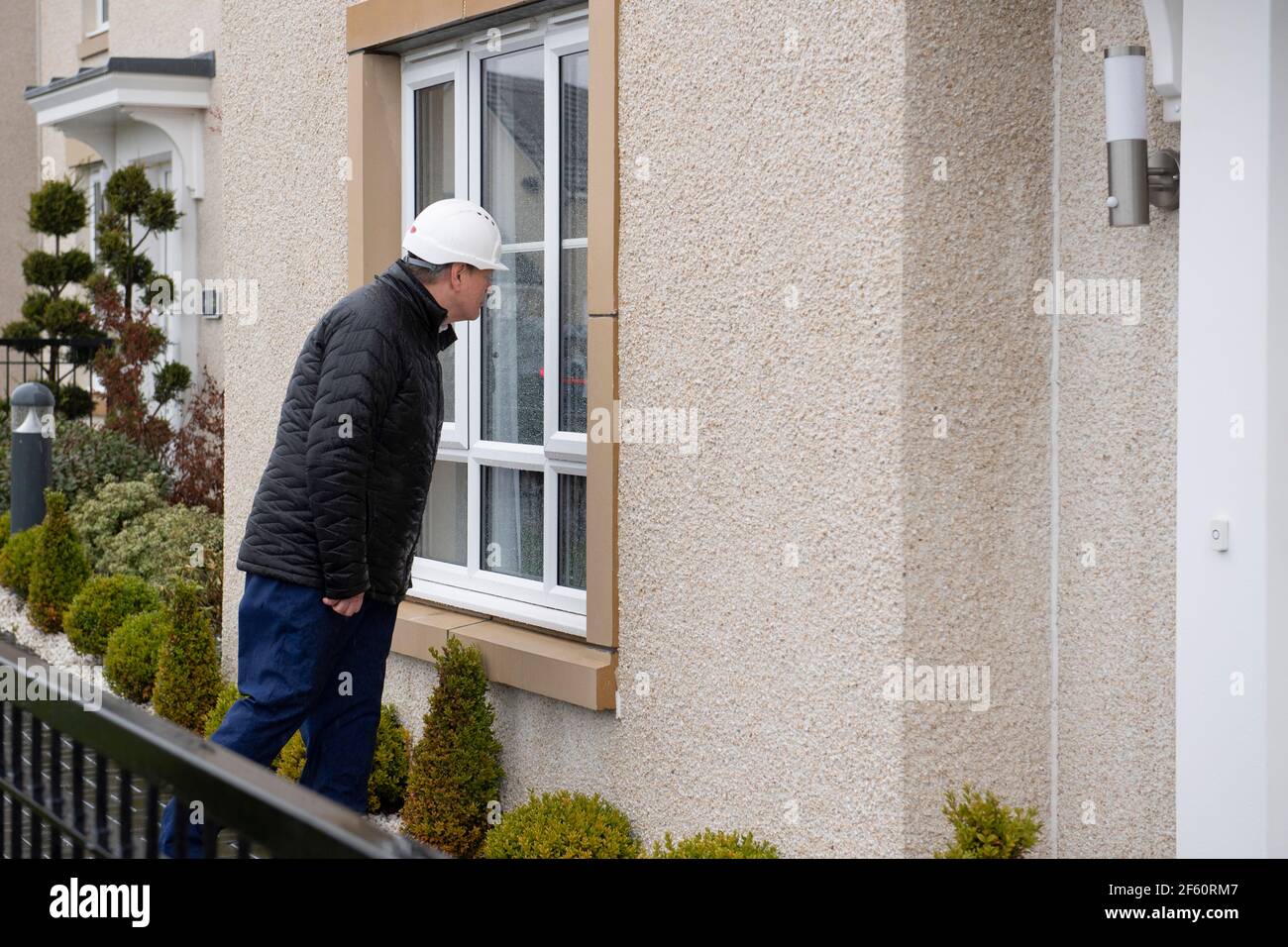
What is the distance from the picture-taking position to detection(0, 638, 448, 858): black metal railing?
1.80m

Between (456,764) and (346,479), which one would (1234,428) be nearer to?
(346,479)

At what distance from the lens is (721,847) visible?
4.18m

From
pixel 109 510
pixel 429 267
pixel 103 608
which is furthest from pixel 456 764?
pixel 109 510

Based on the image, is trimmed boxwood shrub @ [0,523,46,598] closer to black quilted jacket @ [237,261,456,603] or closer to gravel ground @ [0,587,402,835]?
gravel ground @ [0,587,402,835]

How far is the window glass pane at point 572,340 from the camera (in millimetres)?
5191

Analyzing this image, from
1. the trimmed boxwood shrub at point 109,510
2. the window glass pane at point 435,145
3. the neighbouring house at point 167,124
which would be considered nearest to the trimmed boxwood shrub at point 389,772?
the window glass pane at point 435,145

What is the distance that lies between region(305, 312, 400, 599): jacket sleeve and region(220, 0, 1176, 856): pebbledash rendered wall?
3.12 feet

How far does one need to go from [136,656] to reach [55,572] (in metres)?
1.78

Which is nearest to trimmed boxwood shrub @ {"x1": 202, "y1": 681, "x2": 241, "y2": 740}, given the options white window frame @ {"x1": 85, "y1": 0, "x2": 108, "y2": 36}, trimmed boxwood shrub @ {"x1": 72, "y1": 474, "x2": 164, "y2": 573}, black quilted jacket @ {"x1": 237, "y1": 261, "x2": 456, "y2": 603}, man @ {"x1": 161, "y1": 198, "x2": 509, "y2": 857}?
man @ {"x1": 161, "y1": 198, "x2": 509, "y2": 857}

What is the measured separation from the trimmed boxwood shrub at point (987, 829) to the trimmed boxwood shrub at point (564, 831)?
3.99ft

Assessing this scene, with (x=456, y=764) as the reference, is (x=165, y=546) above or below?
above
